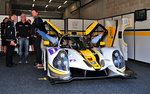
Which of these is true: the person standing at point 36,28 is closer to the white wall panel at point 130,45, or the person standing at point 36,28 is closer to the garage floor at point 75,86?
the garage floor at point 75,86

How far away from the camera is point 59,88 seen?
2953 millimetres

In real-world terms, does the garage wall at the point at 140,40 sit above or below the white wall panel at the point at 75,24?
below

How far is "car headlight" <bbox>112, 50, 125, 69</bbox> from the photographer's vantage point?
3.27 metres

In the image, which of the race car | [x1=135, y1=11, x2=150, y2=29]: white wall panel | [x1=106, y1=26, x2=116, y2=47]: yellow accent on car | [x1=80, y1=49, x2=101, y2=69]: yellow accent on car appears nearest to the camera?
the race car

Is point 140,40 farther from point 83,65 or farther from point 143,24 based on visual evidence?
point 83,65

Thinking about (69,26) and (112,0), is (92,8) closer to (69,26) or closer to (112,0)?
(112,0)

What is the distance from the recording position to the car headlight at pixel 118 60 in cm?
327

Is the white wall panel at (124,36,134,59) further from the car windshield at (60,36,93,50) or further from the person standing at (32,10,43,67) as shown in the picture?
the person standing at (32,10,43,67)

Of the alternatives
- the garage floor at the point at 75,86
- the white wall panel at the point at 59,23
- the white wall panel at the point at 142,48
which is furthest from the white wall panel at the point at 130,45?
the white wall panel at the point at 59,23

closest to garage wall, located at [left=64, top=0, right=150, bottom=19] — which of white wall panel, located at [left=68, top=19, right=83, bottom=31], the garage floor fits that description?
white wall panel, located at [left=68, top=19, right=83, bottom=31]

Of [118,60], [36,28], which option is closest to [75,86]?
[118,60]

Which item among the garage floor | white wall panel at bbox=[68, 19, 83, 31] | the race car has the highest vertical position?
white wall panel at bbox=[68, 19, 83, 31]

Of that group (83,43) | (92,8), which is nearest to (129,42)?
(83,43)

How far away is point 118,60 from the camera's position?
10.9 ft
